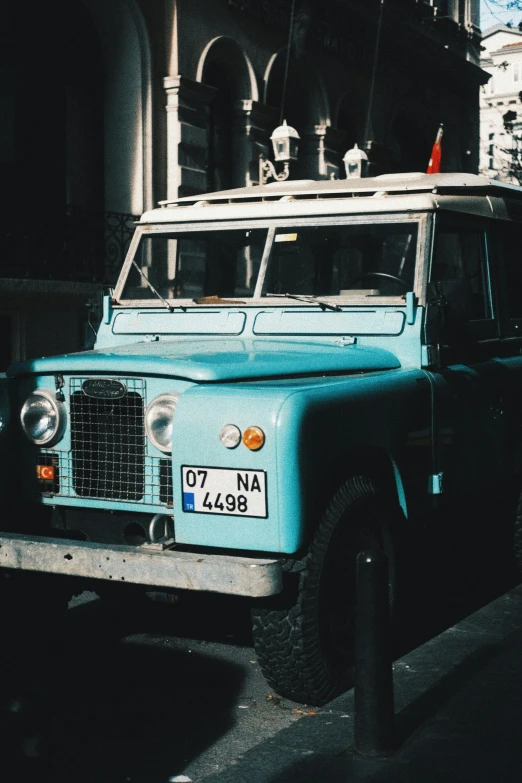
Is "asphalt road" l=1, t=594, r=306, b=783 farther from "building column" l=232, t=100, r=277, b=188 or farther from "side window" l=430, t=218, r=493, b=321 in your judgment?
"building column" l=232, t=100, r=277, b=188

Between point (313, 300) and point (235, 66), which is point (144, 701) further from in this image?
point (235, 66)

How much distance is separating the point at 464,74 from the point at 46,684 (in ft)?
72.6

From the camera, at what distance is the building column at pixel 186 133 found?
1543cm

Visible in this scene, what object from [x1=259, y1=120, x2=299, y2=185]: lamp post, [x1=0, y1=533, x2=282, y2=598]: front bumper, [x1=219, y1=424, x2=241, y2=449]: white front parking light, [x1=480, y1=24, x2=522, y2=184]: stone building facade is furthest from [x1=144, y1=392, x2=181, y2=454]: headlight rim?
[x1=480, y1=24, x2=522, y2=184]: stone building facade

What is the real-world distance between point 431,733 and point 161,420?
1.68 meters

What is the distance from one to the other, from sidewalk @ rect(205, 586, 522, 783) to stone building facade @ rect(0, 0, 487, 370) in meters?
8.80

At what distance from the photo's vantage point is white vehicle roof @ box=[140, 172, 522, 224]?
5.93m

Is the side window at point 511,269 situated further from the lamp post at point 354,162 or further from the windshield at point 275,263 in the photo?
the lamp post at point 354,162

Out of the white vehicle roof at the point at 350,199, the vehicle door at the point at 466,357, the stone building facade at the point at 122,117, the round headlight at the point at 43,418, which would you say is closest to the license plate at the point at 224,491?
the round headlight at the point at 43,418

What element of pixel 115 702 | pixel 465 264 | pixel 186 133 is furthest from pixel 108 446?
pixel 186 133

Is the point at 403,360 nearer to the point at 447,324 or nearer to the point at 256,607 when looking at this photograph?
the point at 447,324

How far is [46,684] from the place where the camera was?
5.13 metres

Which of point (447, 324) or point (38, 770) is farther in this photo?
point (447, 324)

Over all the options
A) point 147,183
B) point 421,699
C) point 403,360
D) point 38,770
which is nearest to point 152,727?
point 38,770
